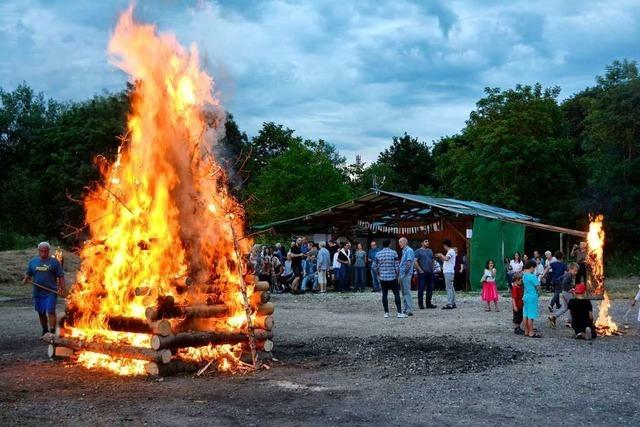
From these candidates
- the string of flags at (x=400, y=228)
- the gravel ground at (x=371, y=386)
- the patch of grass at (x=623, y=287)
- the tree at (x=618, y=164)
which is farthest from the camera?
the tree at (x=618, y=164)

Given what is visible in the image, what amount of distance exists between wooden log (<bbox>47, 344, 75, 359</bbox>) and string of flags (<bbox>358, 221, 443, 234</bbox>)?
816 inches

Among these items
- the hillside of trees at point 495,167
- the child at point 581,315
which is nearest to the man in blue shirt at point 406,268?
the child at point 581,315

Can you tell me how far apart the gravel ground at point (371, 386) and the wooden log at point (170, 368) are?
0.20 meters

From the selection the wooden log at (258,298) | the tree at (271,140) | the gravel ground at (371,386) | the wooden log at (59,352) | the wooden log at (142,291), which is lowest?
the gravel ground at (371,386)

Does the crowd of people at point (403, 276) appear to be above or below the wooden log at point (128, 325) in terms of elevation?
above

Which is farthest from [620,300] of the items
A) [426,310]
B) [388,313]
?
[388,313]

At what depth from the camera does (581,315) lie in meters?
13.5

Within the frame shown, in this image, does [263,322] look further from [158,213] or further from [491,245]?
[491,245]

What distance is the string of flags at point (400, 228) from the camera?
99.1 ft

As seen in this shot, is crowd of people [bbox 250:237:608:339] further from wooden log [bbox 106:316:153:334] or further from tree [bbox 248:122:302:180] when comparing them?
tree [bbox 248:122:302:180]

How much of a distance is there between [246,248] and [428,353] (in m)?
3.53

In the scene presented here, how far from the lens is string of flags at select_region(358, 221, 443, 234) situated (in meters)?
30.2

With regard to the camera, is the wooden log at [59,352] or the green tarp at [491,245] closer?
the wooden log at [59,352]

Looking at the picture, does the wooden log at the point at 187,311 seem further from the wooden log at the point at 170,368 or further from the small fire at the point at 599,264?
the small fire at the point at 599,264
